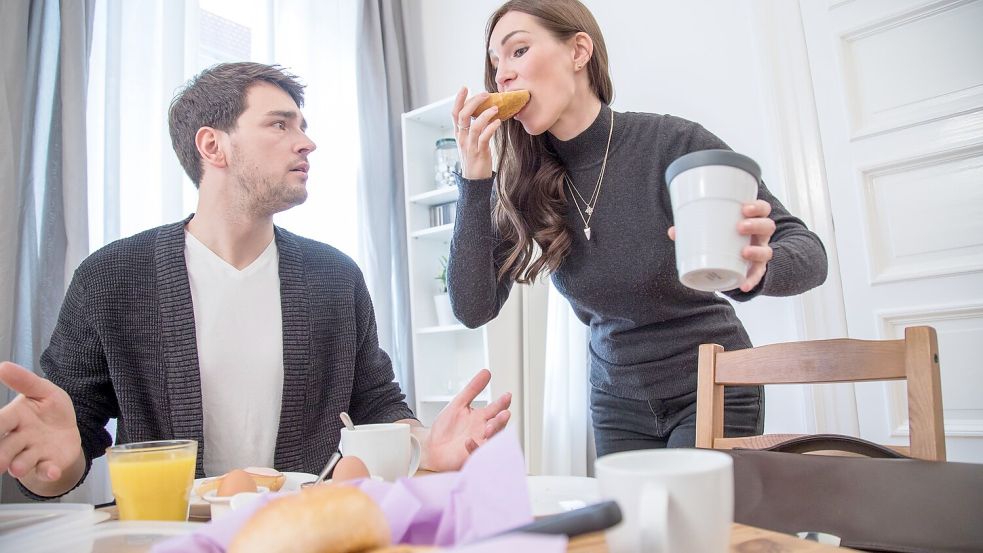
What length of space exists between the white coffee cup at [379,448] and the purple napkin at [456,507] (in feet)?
1.01

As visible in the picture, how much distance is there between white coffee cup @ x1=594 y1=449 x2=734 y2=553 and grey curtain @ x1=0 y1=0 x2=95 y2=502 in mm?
2182

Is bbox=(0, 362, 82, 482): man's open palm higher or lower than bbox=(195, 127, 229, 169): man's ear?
lower

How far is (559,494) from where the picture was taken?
2.16ft

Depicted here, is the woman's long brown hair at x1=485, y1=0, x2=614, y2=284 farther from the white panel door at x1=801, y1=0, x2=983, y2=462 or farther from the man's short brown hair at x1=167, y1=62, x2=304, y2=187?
the white panel door at x1=801, y1=0, x2=983, y2=462

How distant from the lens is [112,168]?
235 cm

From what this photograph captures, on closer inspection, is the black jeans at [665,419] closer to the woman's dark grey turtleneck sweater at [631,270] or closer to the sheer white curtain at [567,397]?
the woman's dark grey turtleneck sweater at [631,270]

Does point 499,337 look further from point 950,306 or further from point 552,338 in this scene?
point 950,306

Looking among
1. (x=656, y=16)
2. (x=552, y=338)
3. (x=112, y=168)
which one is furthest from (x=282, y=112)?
(x=656, y=16)

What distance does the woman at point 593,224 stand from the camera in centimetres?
129

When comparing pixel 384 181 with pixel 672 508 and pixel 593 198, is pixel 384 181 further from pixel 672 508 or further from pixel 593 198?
pixel 672 508

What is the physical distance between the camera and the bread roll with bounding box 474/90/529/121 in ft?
4.20

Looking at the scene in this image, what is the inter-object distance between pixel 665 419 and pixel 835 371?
0.36 m

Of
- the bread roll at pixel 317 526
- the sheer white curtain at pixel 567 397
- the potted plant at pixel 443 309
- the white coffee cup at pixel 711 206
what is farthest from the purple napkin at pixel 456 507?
the potted plant at pixel 443 309

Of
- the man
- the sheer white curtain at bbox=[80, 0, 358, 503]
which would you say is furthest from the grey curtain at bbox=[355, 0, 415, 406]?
the man
